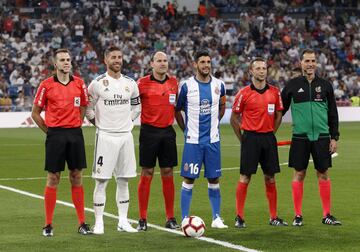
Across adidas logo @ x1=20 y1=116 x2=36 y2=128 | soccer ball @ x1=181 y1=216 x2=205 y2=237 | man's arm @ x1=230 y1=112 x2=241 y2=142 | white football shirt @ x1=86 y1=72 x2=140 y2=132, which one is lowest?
adidas logo @ x1=20 y1=116 x2=36 y2=128

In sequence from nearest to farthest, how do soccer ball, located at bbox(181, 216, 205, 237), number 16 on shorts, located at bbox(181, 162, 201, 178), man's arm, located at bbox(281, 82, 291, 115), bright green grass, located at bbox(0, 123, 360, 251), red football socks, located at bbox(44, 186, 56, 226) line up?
bright green grass, located at bbox(0, 123, 360, 251) → soccer ball, located at bbox(181, 216, 205, 237) → red football socks, located at bbox(44, 186, 56, 226) → number 16 on shorts, located at bbox(181, 162, 201, 178) → man's arm, located at bbox(281, 82, 291, 115)

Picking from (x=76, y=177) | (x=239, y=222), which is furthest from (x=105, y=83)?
(x=239, y=222)

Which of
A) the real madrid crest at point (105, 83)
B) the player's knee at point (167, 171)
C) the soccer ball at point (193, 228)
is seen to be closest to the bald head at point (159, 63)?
the real madrid crest at point (105, 83)

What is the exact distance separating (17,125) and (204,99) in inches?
1034

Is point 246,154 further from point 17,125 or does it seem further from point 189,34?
point 189,34

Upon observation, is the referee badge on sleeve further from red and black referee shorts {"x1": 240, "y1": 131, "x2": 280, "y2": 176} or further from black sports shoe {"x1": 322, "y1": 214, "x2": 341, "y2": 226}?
black sports shoe {"x1": 322, "y1": 214, "x2": 341, "y2": 226}

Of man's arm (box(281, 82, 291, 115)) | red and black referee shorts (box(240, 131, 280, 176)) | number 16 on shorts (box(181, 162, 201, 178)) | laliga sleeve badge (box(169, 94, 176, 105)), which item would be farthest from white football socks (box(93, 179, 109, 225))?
man's arm (box(281, 82, 291, 115))

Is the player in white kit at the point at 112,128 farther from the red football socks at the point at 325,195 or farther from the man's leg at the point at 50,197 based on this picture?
the red football socks at the point at 325,195

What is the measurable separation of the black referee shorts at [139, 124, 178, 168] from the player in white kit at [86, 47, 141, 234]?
0.85ft

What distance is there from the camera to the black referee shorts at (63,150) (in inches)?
456

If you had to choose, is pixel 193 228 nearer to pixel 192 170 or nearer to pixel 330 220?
pixel 192 170

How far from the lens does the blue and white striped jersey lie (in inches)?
476

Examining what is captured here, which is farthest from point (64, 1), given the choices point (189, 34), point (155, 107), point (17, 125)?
point (155, 107)

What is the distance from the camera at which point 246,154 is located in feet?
40.5
